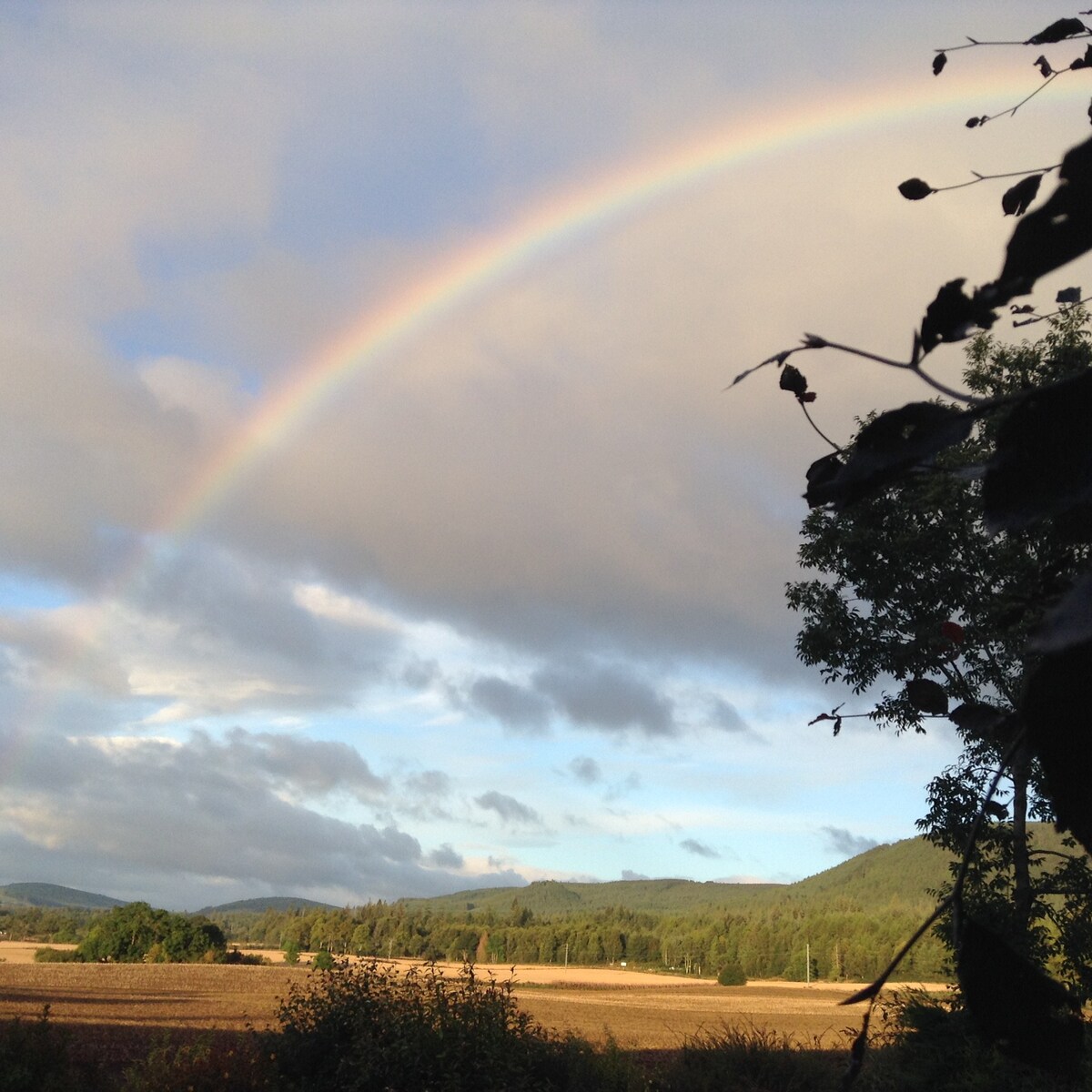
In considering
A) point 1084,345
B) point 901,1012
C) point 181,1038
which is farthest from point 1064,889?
point 181,1038

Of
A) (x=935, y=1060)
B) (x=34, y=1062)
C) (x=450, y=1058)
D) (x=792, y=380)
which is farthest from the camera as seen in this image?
(x=935, y=1060)

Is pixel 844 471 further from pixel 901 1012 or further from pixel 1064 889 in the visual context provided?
pixel 901 1012

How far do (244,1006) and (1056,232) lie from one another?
36.5 m

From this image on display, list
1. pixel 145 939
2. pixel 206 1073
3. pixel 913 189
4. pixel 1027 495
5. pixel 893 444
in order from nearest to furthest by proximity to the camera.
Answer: pixel 1027 495, pixel 893 444, pixel 913 189, pixel 206 1073, pixel 145 939

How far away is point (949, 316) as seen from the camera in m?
0.76

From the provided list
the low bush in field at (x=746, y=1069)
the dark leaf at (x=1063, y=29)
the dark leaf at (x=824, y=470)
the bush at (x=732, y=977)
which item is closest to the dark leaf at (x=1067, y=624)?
the dark leaf at (x=824, y=470)

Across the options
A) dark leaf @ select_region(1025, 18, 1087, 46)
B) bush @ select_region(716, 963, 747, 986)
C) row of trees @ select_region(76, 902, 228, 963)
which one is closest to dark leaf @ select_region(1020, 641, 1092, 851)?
dark leaf @ select_region(1025, 18, 1087, 46)

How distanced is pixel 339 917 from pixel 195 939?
66.6m

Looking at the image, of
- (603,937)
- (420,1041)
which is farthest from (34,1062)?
(603,937)

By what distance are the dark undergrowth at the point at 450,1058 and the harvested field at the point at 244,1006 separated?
523cm

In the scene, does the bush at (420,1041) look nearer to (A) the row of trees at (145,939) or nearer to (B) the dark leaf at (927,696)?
(B) the dark leaf at (927,696)

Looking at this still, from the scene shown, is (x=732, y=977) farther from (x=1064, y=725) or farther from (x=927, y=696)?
(x=1064, y=725)

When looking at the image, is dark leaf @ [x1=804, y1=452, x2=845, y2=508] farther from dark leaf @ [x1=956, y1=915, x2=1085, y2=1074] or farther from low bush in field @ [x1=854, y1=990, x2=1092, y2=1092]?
low bush in field @ [x1=854, y1=990, x2=1092, y2=1092]

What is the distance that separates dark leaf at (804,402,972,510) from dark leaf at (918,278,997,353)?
0.18ft
